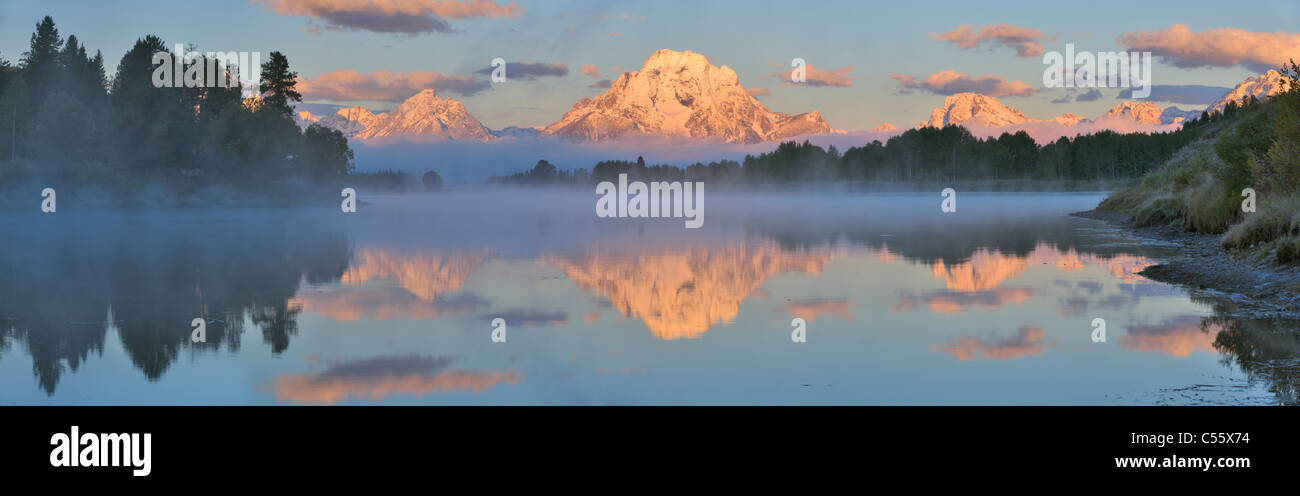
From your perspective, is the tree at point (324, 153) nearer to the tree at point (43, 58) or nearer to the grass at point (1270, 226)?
the tree at point (43, 58)

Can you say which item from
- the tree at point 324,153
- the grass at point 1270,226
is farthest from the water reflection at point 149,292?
the tree at point 324,153

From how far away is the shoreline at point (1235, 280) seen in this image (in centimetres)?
1822

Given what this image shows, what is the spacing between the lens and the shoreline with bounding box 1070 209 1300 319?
1822 centimetres

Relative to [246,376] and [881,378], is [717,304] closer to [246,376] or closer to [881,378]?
[881,378]

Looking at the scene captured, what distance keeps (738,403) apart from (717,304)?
8.95m

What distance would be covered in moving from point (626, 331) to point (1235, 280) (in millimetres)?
14477

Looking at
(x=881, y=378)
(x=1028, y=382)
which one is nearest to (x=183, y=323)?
(x=881, y=378)

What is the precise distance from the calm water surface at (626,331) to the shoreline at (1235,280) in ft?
2.23

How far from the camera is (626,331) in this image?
17109mm

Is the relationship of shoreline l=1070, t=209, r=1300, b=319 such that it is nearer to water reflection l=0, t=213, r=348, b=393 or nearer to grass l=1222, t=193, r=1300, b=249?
grass l=1222, t=193, r=1300, b=249
